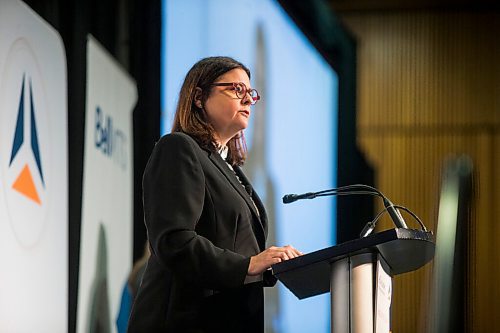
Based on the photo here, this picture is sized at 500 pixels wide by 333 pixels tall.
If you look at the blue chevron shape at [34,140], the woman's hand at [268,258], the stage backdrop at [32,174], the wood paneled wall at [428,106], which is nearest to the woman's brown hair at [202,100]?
the woman's hand at [268,258]

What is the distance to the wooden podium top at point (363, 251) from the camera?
177 centimetres

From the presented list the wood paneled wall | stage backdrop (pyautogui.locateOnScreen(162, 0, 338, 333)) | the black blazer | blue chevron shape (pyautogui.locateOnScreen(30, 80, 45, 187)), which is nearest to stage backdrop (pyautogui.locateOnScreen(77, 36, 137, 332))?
stage backdrop (pyautogui.locateOnScreen(162, 0, 338, 333))

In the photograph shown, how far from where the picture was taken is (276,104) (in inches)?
181

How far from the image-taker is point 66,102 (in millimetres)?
3734

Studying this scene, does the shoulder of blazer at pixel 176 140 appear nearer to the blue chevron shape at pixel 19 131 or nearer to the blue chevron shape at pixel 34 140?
the blue chevron shape at pixel 19 131

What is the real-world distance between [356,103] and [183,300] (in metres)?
4.75

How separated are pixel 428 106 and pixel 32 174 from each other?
177 inches

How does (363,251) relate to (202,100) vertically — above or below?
below

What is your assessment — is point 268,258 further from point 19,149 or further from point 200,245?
point 19,149

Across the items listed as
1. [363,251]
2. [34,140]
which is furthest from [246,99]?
[34,140]

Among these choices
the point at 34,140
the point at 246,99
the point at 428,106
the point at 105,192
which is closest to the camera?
the point at 246,99

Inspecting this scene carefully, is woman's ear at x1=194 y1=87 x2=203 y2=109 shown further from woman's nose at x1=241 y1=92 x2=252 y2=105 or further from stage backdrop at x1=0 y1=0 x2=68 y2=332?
stage backdrop at x1=0 y1=0 x2=68 y2=332

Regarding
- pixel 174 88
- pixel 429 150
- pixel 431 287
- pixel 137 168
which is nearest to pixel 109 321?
pixel 137 168

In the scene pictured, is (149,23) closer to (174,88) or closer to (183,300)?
(174,88)
